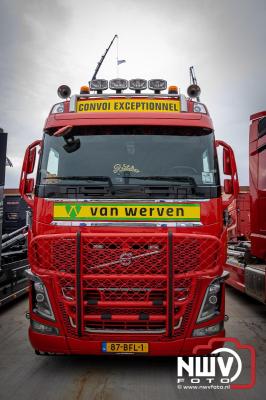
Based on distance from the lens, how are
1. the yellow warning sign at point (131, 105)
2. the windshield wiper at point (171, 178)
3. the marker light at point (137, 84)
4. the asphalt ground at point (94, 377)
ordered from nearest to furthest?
the asphalt ground at point (94, 377), the windshield wiper at point (171, 178), the yellow warning sign at point (131, 105), the marker light at point (137, 84)

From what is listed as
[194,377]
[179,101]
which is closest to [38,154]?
[179,101]

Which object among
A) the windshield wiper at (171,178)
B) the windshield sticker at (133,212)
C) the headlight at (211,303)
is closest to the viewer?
the headlight at (211,303)

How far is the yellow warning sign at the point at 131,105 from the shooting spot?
489 cm

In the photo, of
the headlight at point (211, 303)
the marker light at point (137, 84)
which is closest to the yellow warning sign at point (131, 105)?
the marker light at point (137, 84)

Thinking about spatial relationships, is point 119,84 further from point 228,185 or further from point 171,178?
point 228,185

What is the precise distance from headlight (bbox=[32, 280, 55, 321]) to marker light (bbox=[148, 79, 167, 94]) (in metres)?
3.08

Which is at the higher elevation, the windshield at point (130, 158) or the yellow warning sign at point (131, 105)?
the yellow warning sign at point (131, 105)

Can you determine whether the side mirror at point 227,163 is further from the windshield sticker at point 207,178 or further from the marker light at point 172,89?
the marker light at point 172,89

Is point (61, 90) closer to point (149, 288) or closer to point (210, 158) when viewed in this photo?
point (210, 158)

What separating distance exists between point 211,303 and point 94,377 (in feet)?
4.90

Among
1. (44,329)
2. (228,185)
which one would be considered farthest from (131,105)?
(44,329)

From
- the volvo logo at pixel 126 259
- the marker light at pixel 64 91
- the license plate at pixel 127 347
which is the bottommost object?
the license plate at pixel 127 347

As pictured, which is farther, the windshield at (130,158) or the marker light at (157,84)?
the marker light at (157,84)

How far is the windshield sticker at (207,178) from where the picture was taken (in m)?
4.47
